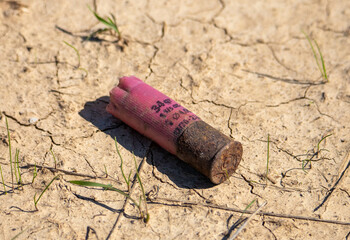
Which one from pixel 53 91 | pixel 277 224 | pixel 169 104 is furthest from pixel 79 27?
pixel 277 224

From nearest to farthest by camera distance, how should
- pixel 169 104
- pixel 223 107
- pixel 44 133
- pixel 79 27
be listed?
pixel 169 104, pixel 44 133, pixel 223 107, pixel 79 27

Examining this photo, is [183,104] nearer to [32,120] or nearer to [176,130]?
[176,130]

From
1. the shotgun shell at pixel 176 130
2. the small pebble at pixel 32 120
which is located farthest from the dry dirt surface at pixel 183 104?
the shotgun shell at pixel 176 130

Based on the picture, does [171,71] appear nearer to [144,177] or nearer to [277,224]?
[144,177]

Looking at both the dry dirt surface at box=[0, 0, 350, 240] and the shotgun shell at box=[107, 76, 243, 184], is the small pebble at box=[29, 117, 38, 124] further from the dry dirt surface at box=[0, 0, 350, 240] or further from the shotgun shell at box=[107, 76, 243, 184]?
the shotgun shell at box=[107, 76, 243, 184]

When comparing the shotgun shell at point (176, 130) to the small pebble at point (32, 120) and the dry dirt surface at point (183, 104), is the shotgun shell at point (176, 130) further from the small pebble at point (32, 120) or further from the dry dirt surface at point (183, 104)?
the small pebble at point (32, 120)

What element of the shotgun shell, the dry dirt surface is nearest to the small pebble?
the dry dirt surface

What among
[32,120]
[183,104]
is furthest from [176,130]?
[32,120]
